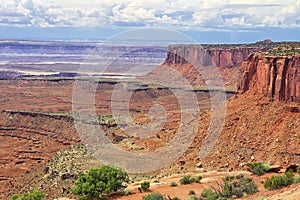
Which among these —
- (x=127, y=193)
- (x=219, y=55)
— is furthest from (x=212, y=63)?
(x=127, y=193)

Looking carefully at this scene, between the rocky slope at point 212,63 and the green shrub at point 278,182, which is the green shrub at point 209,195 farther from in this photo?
the rocky slope at point 212,63

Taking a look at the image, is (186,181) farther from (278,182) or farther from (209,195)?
(278,182)

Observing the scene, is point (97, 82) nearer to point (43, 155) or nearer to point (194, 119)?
point (43, 155)

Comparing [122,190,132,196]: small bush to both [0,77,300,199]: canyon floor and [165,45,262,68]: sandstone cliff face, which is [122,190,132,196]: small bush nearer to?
[0,77,300,199]: canyon floor

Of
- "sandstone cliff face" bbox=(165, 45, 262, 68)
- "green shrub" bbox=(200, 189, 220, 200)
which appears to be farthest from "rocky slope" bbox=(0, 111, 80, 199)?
"sandstone cliff face" bbox=(165, 45, 262, 68)

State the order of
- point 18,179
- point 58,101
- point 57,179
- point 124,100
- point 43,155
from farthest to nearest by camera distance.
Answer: point 58,101 < point 124,100 < point 43,155 < point 18,179 < point 57,179

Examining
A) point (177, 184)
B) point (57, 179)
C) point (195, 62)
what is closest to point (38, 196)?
point (177, 184)

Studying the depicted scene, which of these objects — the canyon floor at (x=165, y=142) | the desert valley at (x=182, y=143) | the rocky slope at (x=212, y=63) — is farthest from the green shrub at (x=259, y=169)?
the rocky slope at (x=212, y=63)
